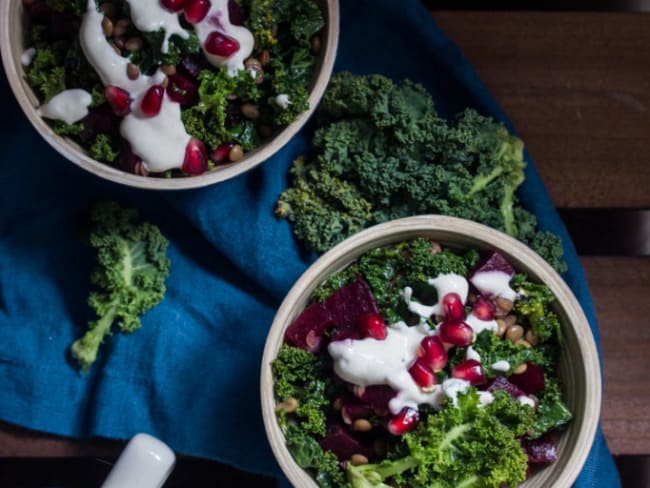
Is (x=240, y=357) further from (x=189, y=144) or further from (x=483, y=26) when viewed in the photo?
(x=483, y=26)

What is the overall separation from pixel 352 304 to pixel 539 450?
0.54 meters

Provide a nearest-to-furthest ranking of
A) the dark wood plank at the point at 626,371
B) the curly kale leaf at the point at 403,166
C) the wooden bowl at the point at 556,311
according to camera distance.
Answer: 1. the wooden bowl at the point at 556,311
2. the curly kale leaf at the point at 403,166
3. the dark wood plank at the point at 626,371

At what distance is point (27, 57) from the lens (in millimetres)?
2174

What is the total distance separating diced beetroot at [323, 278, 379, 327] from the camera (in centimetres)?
209

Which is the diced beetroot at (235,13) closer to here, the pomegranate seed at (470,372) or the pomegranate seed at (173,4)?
the pomegranate seed at (173,4)

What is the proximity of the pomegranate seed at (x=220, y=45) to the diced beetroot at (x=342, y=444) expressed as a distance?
90cm

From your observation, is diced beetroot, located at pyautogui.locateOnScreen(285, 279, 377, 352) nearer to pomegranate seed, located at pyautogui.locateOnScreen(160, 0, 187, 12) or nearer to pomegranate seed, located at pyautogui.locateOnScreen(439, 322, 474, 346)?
pomegranate seed, located at pyautogui.locateOnScreen(439, 322, 474, 346)

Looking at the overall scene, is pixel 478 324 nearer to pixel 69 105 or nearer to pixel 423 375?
pixel 423 375

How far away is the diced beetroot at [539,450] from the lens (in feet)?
6.79

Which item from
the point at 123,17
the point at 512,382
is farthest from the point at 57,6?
the point at 512,382

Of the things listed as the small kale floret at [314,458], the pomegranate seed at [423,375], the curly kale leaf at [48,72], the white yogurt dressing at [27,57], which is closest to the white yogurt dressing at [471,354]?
the pomegranate seed at [423,375]

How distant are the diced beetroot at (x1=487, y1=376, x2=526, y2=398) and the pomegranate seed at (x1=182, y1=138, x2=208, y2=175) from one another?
0.84 m

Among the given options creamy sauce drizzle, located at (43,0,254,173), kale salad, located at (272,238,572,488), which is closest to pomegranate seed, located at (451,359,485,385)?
kale salad, located at (272,238,572,488)

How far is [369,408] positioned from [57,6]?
119 centimetres
